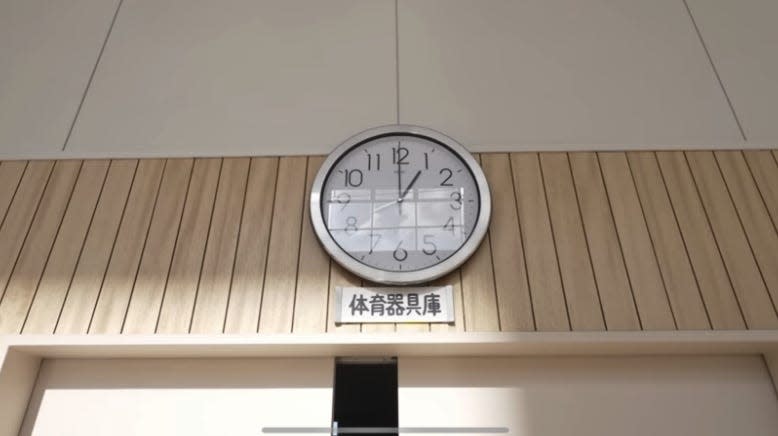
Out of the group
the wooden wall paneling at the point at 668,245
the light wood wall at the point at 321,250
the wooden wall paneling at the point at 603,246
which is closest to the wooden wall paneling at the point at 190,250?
the light wood wall at the point at 321,250

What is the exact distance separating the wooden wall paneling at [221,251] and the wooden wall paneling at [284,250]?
0.11m

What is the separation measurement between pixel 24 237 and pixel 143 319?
0.48m

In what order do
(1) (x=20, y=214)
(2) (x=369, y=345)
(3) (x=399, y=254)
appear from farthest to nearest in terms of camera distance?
(1) (x=20, y=214) < (3) (x=399, y=254) < (2) (x=369, y=345)

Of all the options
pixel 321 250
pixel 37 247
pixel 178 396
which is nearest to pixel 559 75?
pixel 321 250

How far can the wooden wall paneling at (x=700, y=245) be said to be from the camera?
1.54 meters

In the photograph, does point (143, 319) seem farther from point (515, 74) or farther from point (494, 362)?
point (515, 74)

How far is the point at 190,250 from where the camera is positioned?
1.68 m

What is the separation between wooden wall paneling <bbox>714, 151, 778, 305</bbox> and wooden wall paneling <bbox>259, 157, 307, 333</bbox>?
1.29 meters

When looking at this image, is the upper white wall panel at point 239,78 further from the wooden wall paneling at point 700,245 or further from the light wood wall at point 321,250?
the wooden wall paneling at point 700,245

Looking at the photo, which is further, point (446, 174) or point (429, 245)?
point (446, 174)

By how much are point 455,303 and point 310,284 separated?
40cm

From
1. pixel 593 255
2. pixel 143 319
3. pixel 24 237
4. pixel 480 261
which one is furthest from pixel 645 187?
pixel 24 237

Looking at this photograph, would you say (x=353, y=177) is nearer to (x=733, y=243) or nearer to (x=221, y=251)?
(x=221, y=251)

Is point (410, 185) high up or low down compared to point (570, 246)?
up
